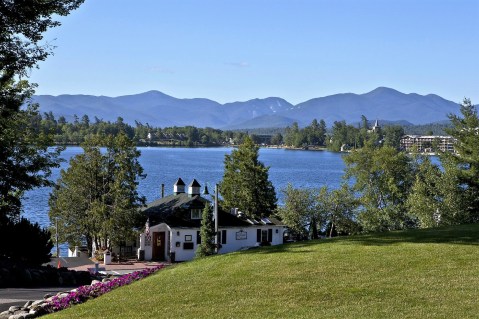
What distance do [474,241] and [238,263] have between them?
30.3 ft

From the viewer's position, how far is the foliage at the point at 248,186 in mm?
58062

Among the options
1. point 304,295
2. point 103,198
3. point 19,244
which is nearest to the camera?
point 304,295

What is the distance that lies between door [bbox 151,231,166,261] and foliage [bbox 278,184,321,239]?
12506mm

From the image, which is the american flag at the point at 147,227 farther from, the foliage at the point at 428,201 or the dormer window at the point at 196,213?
the foliage at the point at 428,201

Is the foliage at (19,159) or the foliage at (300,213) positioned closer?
the foliage at (19,159)

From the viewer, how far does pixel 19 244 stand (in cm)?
3472

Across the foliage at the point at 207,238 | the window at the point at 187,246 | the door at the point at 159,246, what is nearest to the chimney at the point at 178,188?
the door at the point at 159,246

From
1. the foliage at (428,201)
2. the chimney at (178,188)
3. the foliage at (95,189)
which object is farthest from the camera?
the chimney at (178,188)

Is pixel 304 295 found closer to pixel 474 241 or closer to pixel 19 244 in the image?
pixel 474 241

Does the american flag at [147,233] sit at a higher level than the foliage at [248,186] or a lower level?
lower

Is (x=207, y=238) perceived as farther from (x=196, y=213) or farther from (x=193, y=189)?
(x=193, y=189)

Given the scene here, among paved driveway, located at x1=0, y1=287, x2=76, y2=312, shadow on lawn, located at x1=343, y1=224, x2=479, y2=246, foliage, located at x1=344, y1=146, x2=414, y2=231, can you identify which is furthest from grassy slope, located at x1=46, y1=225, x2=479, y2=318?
foliage, located at x1=344, y1=146, x2=414, y2=231

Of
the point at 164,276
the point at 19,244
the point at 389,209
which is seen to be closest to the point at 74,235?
the point at 19,244

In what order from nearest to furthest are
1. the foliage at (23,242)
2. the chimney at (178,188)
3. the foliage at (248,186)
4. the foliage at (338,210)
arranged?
the foliage at (23,242), the chimney at (178,188), the foliage at (338,210), the foliage at (248,186)
